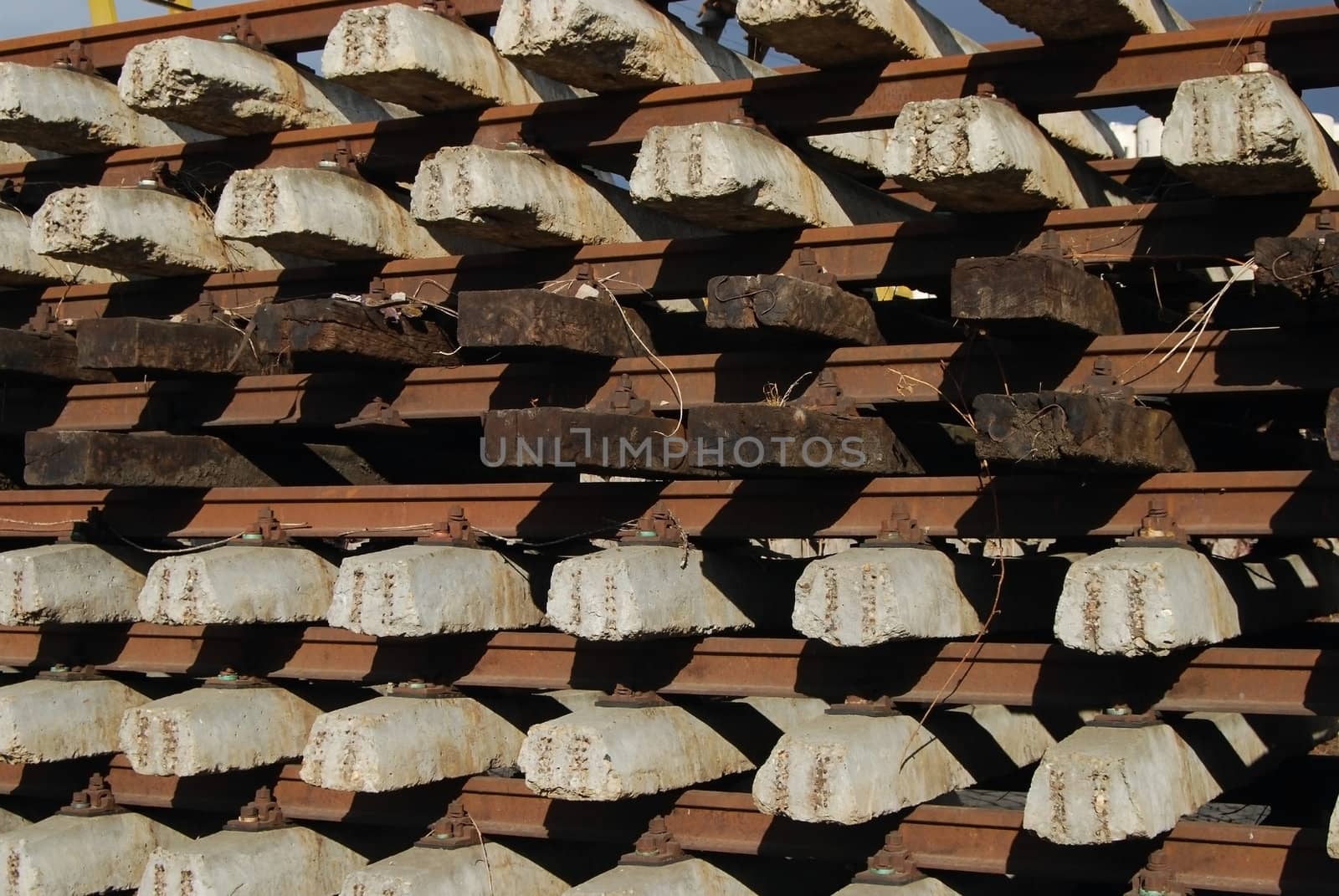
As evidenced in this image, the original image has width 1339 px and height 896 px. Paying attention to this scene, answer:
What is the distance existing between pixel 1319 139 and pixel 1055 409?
1.74 metres

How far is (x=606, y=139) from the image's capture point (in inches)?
318

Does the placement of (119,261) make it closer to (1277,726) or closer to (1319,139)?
(1319,139)

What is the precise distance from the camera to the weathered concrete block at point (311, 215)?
312 inches

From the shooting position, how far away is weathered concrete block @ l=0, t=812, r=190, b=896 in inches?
329

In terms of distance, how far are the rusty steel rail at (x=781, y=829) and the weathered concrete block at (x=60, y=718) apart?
231 millimetres

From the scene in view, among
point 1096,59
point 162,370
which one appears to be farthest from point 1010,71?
A: point 162,370

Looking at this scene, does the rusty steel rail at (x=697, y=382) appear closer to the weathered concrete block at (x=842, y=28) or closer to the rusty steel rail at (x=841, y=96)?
the rusty steel rail at (x=841, y=96)

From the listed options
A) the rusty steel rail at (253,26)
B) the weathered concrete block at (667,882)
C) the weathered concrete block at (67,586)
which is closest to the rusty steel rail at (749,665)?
the weathered concrete block at (67,586)

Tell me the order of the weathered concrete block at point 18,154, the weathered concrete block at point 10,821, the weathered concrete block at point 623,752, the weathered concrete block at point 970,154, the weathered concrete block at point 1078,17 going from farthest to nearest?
the weathered concrete block at point 18,154 → the weathered concrete block at point 10,821 → the weathered concrete block at point 623,752 → the weathered concrete block at point 1078,17 → the weathered concrete block at point 970,154

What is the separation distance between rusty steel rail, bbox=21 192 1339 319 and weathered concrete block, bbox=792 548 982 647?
131 centimetres

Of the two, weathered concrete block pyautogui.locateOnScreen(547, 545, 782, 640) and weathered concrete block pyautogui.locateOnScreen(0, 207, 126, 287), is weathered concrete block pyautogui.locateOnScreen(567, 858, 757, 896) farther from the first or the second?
weathered concrete block pyautogui.locateOnScreen(0, 207, 126, 287)

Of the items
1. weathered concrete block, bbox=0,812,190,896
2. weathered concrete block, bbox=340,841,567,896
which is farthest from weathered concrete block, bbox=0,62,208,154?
weathered concrete block, bbox=340,841,567,896

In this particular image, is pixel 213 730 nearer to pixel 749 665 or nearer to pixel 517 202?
pixel 749 665

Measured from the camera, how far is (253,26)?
29.0ft
